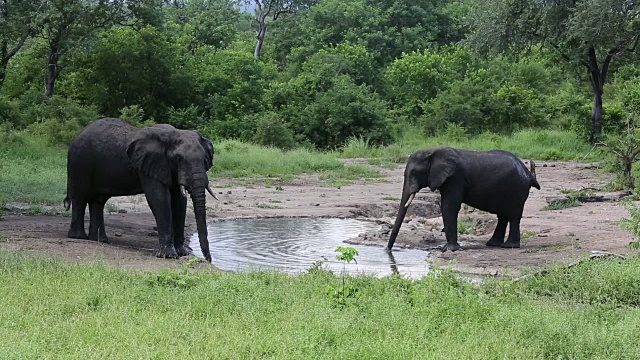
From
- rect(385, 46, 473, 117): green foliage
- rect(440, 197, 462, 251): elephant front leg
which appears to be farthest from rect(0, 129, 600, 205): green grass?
rect(440, 197, 462, 251): elephant front leg

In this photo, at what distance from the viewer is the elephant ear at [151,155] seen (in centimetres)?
1233

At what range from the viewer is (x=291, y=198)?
69.5ft

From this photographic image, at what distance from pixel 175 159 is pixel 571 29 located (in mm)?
20944

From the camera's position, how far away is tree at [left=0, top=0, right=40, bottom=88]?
74.6ft

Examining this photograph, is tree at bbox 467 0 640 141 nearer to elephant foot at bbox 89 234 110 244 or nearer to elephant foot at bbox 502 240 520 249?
elephant foot at bbox 502 240 520 249

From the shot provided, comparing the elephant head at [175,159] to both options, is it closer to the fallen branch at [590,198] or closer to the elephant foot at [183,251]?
the elephant foot at [183,251]

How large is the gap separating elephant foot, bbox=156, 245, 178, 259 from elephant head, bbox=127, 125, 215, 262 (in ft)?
1.61

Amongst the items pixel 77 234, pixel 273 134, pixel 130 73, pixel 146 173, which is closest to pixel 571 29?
pixel 273 134

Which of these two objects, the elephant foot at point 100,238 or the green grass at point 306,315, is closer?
the green grass at point 306,315

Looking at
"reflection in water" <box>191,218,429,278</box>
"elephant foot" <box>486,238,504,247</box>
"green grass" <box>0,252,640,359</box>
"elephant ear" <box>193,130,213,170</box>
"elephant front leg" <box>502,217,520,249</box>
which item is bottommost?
"reflection in water" <box>191,218,429,278</box>

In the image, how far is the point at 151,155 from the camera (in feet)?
40.4

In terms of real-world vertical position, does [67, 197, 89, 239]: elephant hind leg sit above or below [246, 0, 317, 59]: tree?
below

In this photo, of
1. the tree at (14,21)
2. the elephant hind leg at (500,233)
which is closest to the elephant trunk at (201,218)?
the elephant hind leg at (500,233)

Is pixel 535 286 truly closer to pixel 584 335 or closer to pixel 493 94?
pixel 584 335
